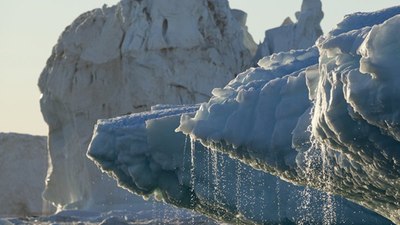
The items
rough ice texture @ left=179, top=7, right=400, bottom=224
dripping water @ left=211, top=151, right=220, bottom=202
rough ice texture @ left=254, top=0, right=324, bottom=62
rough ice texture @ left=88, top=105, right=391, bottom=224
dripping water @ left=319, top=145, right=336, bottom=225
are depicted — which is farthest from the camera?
rough ice texture @ left=254, top=0, right=324, bottom=62

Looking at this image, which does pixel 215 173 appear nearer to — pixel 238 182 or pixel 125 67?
pixel 238 182

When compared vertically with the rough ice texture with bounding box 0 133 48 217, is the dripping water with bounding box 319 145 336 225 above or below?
above

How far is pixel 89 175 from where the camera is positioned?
42750 mm

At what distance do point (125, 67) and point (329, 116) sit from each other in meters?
30.3

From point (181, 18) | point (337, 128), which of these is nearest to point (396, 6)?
point (337, 128)

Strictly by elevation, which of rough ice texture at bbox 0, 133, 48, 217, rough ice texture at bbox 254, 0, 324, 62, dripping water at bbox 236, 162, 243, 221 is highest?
rough ice texture at bbox 254, 0, 324, 62

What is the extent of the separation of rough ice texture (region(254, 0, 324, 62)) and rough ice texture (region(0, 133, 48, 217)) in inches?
633

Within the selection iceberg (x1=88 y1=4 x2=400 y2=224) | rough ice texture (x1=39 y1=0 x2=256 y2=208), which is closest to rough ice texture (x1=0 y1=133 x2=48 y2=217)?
rough ice texture (x1=39 y1=0 x2=256 y2=208)

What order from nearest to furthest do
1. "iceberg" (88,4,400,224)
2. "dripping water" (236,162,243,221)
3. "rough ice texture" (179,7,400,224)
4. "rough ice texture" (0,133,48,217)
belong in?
1. "rough ice texture" (179,7,400,224)
2. "iceberg" (88,4,400,224)
3. "dripping water" (236,162,243,221)
4. "rough ice texture" (0,133,48,217)

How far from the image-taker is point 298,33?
45.2m

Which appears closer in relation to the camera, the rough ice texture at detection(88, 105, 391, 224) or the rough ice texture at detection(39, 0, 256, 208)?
the rough ice texture at detection(88, 105, 391, 224)

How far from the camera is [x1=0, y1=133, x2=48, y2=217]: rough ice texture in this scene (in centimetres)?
5847

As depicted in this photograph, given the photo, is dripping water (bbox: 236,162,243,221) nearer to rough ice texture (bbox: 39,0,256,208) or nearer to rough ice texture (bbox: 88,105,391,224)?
rough ice texture (bbox: 88,105,391,224)

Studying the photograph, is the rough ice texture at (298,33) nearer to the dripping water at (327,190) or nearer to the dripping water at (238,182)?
the dripping water at (327,190)
